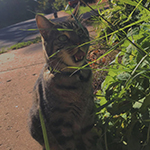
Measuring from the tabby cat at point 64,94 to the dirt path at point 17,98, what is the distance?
1.59ft

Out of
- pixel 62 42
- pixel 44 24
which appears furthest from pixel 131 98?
pixel 44 24

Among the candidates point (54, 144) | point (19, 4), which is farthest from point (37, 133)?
point (19, 4)

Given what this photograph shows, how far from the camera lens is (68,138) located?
6.20 ft

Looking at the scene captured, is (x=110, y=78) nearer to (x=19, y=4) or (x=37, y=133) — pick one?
(x=37, y=133)

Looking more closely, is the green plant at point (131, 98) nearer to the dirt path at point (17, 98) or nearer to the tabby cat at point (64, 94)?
the tabby cat at point (64, 94)

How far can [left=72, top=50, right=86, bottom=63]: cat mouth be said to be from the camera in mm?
1940

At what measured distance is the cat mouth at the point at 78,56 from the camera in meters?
1.94

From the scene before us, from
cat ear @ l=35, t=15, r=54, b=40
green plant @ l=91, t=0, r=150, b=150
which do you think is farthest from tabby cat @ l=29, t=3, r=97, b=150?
green plant @ l=91, t=0, r=150, b=150

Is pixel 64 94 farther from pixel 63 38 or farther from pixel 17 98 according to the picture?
pixel 17 98

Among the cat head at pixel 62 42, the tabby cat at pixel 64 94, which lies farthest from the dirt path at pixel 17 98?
the cat head at pixel 62 42

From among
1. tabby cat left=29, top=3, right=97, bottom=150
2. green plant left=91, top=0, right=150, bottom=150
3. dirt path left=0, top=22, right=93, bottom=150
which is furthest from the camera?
dirt path left=0, top=22, right=93, bottom=150

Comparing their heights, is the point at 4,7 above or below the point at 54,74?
below

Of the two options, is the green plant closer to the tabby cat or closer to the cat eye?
the tabby cat

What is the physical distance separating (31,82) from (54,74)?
6.53 feet
